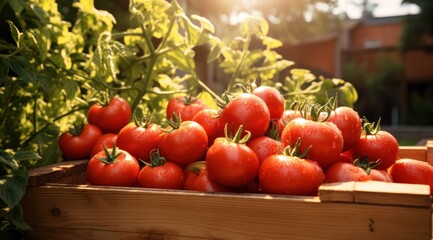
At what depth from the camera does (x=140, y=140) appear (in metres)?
1.29

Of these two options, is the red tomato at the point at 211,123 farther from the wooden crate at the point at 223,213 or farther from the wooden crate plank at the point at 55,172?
the wooden crate plank at the point at 55,172

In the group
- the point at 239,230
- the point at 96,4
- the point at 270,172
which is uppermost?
the point at 96,4

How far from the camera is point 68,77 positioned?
5.68 feet

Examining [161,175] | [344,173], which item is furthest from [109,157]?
[344,173]

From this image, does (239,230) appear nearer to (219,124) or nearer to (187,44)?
(219,124)

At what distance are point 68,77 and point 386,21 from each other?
21.5 meters

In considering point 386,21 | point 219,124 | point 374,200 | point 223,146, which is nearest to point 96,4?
point 219,124

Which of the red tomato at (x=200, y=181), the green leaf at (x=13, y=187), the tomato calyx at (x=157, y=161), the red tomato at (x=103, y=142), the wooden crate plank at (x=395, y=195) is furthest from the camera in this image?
the red tomato at (x=103, y=142)

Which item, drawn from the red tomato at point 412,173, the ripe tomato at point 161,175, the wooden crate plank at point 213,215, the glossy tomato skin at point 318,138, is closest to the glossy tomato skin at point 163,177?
the ripe tomato at point 161,175

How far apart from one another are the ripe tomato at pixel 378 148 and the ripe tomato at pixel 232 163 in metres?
0.31

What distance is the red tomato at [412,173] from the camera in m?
1.16

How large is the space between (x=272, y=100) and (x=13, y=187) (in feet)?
2.37

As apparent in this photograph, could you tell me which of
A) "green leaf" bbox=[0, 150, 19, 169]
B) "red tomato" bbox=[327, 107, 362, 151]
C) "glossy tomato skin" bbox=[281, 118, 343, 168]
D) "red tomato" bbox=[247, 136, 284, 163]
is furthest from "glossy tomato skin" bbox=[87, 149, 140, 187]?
"red tomato" bbox=[327, 107, 362, 151]

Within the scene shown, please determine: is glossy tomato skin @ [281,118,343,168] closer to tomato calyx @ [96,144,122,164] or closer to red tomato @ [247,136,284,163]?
red tomato @ [247,136,284,163]
